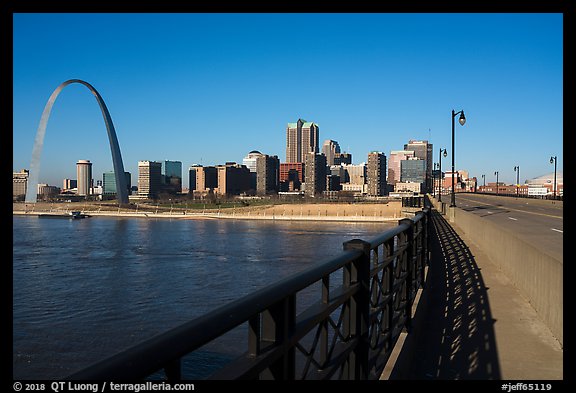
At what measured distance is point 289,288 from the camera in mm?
2234

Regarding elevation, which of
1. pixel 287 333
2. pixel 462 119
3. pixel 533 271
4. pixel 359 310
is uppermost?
pixel 462 119

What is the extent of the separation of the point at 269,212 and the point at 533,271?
105733mm

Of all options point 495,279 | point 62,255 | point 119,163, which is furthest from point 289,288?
point 119,163

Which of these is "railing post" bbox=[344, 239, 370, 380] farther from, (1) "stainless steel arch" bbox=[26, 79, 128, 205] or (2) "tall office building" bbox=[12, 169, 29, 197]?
(2) "tall office building" bbox=[12, 169, 29, 197]

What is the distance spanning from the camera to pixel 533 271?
29.3ft

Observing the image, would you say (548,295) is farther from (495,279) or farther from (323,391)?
(323,391)

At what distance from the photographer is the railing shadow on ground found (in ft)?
20.2

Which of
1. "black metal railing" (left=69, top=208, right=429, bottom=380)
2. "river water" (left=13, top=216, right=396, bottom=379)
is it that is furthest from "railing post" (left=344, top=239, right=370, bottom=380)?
"river water" (left=13, top=216, right=396, bottom=379)

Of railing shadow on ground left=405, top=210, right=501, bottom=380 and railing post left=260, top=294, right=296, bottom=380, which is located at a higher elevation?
railing post left=260, top=294, right=296, bottom=380

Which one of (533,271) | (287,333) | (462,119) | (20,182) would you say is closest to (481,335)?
(533,271)

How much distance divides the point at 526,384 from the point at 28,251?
44.0 metres

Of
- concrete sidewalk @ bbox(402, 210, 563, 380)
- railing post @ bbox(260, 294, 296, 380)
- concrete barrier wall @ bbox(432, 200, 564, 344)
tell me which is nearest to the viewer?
railing post @ bbox(260, 294, 296, 380)

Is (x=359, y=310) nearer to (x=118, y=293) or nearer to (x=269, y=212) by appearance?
(x=118, y=293)

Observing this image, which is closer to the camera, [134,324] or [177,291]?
→ [134,324]
